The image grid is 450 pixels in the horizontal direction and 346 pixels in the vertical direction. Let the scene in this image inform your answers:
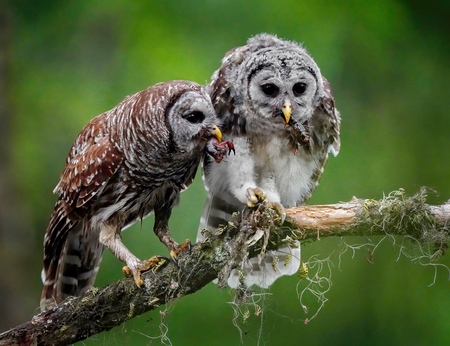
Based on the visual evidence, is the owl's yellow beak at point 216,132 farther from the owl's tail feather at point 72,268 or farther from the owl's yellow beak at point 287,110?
the owl's tail feather at point 72,268

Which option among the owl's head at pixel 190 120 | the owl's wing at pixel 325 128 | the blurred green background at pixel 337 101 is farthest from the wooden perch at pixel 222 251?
the blurred green background at pixel 337 101

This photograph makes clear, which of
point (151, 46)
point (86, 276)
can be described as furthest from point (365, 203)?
point (151, 46)

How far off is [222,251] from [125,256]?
1.32ft

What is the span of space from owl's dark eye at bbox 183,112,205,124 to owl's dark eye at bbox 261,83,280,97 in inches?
11.6

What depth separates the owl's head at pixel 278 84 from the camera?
2529mm

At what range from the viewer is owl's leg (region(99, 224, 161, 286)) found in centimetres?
237

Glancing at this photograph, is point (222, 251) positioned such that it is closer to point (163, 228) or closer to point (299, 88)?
point (163, 228)

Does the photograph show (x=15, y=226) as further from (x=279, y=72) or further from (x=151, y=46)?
(x=279, y=72)

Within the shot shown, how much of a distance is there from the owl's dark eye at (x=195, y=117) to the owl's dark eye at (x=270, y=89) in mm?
295

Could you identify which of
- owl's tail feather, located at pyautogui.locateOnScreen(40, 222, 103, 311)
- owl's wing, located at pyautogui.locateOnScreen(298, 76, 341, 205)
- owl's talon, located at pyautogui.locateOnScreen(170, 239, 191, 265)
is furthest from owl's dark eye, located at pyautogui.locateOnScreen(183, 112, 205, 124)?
owl's tail feather, located at pyautogui.locateOnScreen(40, 222, 103, 311)

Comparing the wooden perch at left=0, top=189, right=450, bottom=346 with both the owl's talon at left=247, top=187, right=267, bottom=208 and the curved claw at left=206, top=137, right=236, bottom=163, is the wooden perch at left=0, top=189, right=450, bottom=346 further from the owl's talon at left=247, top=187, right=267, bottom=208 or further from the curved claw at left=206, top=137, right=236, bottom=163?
the curved claw at left=206, top=137, right=236, bottom=163

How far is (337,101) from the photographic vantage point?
3.78 m

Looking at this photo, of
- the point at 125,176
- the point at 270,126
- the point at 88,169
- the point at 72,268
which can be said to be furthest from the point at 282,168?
the point at 72,268

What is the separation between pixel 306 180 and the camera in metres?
2.86
